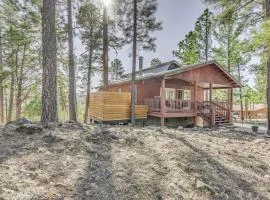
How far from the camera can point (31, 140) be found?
155 inches

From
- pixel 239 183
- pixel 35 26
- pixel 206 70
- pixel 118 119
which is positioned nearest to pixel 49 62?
pixel 239 183

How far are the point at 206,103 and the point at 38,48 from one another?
1270cm

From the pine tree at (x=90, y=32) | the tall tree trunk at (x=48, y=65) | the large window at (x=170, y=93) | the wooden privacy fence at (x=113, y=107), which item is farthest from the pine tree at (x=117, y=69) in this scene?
the tall tree trunk at (x=48, y=65)

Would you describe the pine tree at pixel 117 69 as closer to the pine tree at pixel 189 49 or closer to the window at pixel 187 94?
the pine tree at pixel 189 49

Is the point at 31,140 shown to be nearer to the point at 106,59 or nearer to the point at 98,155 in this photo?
the point at 98,155

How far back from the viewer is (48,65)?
611 centimetres

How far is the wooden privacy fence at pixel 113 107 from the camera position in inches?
472

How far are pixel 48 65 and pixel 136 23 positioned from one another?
8.02m

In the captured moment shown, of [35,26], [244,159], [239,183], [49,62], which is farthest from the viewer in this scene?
[35,26]

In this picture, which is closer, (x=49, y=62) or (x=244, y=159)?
(x=244, y=159)

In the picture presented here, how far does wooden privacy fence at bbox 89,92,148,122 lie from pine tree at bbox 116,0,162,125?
499 millimetres

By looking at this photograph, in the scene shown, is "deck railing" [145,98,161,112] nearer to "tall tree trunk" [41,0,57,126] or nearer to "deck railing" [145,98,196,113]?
"deck railing" [145,98,196,113]

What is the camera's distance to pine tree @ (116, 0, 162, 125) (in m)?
12.8

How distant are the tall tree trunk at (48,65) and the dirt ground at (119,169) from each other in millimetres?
1496
